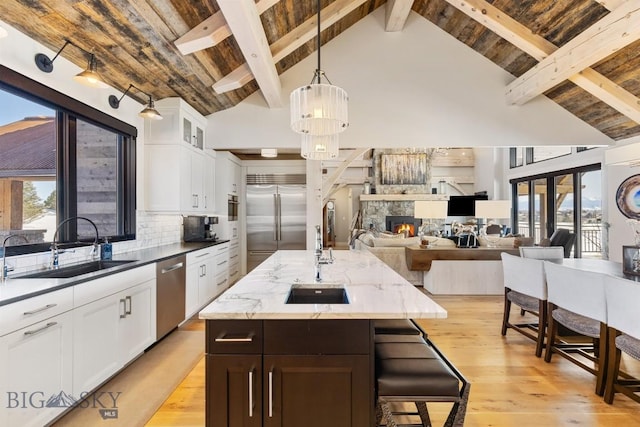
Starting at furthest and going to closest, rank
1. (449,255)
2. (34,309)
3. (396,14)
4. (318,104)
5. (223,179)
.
→ (223,179) < (449,255) < (396,14) < (318,104) < (34,309)

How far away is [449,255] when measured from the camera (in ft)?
16.9

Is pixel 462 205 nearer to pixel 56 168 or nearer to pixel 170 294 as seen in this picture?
pixel 170 294

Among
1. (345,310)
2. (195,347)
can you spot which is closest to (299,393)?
(345,310)

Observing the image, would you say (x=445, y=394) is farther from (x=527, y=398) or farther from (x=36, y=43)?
(x=36, y=43)

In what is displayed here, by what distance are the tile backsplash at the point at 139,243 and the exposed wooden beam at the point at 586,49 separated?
16.8ft

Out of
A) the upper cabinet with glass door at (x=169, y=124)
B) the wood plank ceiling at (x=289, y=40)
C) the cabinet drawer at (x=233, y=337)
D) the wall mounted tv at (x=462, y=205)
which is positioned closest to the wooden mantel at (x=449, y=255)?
the wood plank ceiling at (x=289, y=40)

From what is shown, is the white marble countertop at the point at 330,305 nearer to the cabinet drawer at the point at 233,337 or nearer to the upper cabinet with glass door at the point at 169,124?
the cabinet drawer at the point at 233,337

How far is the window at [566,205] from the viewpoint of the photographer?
6375 mm

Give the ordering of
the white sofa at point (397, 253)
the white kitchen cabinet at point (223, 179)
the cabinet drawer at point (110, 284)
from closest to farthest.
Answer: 1. the cabinet drawer at point (110, 284)
2. the white kitchen cabinet at point (223, 179)
3. the white sofa at point (397, 253)

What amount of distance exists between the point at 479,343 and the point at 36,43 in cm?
450

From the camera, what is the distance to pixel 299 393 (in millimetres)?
1406

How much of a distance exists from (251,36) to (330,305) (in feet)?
8.07

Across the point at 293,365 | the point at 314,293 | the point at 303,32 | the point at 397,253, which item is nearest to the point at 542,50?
the point at 303,32

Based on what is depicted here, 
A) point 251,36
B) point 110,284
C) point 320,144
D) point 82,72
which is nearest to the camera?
point 110,284
